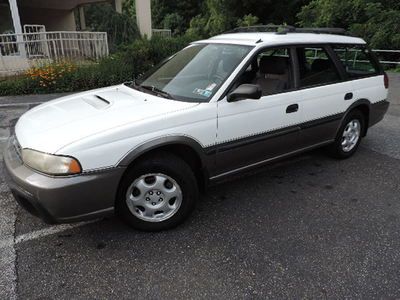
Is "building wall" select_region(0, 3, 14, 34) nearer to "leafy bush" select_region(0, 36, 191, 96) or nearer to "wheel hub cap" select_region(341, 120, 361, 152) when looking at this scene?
"leafy bush" select_region(0, 36, 191, 96)

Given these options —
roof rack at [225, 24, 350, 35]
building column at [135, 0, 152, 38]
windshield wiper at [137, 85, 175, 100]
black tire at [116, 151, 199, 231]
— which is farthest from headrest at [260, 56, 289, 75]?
building column at [135, 0, 152, 38]

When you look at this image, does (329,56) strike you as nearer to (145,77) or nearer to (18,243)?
(145,77)

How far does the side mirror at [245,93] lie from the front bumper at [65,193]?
117cm

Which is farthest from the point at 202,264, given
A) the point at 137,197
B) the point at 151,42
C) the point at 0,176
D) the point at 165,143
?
the point at 151,42

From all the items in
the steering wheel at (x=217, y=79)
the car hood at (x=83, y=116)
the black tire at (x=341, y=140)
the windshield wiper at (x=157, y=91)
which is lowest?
the black tire at (x=341, y=140)

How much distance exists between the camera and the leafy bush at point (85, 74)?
28.3 ft

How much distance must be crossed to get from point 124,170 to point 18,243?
3.66ft

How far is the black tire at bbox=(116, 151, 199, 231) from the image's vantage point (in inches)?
114

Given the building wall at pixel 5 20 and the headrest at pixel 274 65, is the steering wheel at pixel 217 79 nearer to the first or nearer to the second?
the headrest at pixel 274 65

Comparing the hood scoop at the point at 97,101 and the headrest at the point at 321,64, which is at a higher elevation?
the headrest at the point at 321,64

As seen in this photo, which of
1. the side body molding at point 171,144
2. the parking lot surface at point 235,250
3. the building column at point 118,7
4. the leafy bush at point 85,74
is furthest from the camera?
the building column at point 118,7

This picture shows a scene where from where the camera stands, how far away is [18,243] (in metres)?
2.98

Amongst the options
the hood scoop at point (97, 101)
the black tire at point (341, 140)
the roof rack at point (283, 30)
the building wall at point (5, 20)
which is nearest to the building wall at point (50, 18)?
the building wall at point (5, 20)

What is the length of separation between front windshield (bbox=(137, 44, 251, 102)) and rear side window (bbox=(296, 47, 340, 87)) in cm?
75
